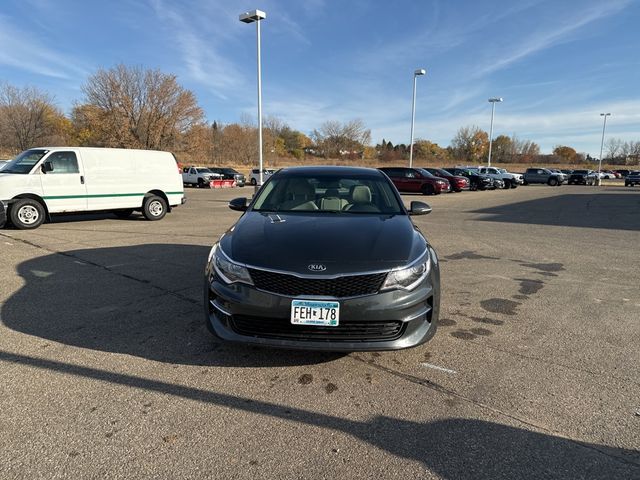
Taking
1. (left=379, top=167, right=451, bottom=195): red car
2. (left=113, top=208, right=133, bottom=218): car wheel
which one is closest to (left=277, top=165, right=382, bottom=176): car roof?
(left=113, top=208, right=133, bottom=218): car wheel

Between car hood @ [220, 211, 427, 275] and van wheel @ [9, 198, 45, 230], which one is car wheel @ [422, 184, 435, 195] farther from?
car hood @ [220, 211, 427, 275]

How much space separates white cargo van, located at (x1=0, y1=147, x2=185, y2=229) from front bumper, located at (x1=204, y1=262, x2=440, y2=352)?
937 cm

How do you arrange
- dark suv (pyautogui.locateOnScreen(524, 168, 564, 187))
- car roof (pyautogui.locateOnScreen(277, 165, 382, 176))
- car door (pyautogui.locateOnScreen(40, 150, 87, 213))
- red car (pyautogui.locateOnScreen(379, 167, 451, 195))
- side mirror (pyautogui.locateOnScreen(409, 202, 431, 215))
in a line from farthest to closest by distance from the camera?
dark suv (pyautogui.locateOnScreen(524, 168, 564, 187)) < red car (pyautogui.locateOnScreen(379, 167, 451, 195)) < car door (pyautogui.locateOnScreen(40, 150, 87, 213)) < car roof (pyautogui.locateOnScreen(277, 165, 382, 176)) < side mirror (pyautogui.locateOnScreen(409, 202, 431, 215))

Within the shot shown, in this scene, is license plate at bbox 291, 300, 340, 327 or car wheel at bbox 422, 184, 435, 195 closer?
license plate at bbox 291, 300, 340, 327

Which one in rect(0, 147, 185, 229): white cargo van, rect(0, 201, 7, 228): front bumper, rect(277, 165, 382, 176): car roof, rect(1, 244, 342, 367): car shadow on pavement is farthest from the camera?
rect(0, 147, 185, 229): white cargo van

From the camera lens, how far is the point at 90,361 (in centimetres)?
342

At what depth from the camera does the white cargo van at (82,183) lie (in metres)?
10.2

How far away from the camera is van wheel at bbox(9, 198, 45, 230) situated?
10.0 m

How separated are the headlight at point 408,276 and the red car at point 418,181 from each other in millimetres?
23902

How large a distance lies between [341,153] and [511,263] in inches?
3571

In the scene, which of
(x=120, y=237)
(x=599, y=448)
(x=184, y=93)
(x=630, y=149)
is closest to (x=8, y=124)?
(x=184, y=93)

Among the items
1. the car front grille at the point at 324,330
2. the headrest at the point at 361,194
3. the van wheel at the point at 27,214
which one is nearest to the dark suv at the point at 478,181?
the van wheel at the point at 27,214

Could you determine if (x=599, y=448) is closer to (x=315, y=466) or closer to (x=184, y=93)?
(x=315, y=466)

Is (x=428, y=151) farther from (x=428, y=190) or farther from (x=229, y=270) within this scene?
(x=229, y=270)
